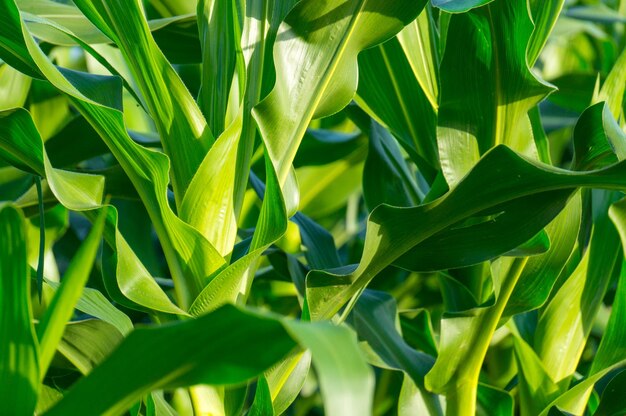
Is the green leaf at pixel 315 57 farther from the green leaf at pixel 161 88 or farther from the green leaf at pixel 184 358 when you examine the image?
the green leaf at pixel 184 358

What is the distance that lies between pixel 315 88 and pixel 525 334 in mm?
399

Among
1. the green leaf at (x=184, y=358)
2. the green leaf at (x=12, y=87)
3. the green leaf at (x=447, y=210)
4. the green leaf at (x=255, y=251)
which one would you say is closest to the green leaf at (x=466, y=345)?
the green leaf at (x=447, y=210)

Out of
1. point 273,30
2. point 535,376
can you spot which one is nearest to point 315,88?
point 273,30

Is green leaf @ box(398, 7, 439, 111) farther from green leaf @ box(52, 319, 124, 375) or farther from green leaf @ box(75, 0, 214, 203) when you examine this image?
green leaf @ box(52, 319, 124, 375)

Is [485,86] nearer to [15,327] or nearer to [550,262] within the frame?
[550,262]

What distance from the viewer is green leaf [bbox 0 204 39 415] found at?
0.44 meters

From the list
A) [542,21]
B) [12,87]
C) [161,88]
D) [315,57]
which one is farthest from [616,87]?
[12,87]

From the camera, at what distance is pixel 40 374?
1.48ft

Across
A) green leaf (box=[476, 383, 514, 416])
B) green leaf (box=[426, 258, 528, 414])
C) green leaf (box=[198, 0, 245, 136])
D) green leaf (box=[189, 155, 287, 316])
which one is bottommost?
green leaf (box=[476, 383, 514, 416])

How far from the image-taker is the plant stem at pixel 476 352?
0.75 metres

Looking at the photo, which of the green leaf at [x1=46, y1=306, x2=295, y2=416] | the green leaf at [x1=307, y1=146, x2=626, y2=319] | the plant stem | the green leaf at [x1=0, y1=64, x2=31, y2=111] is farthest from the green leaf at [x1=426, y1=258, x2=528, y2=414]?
the green leaf at [x1=0, y1=64, x2=31, y2=111]

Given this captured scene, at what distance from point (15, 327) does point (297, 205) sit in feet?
0.94

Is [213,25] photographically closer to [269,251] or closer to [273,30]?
[273,30]

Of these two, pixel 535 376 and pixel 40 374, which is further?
pixel 535 376
